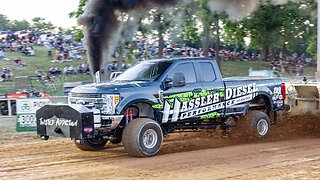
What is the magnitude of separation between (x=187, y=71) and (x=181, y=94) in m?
0.67

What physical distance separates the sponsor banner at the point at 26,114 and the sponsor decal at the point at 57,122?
4905 mm

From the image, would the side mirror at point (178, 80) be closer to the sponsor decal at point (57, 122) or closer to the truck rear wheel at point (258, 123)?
the sponsor decal at point (57, 122)

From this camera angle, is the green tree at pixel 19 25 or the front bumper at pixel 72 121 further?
the green tree at pixel 19 25

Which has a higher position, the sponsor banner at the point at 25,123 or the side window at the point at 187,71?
the side window at the point at 187,71

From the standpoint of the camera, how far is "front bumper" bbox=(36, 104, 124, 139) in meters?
9.57

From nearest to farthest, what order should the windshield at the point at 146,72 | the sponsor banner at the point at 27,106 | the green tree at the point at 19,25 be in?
the windshield at the point at 146,72, the sponsor banner at the point at 27,106, the green tree at the point at 19,25

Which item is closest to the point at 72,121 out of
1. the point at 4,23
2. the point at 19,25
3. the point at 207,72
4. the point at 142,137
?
the point at 142,137

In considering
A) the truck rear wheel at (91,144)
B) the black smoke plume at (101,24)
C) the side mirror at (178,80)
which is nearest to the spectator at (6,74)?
the black smoke plume at (101,24)

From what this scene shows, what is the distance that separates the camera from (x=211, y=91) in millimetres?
11422

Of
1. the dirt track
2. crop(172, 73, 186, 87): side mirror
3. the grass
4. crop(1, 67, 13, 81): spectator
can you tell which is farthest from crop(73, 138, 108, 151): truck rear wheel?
crop(1, 67, 13, 81): spectator

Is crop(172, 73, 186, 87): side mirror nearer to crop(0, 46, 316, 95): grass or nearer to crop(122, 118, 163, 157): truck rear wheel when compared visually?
crop(122, 118, 163, 157): truck rear wheel

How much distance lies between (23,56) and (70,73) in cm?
813

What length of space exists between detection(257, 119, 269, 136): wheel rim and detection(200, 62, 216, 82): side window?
183 cm

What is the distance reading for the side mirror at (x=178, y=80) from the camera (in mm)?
10617
